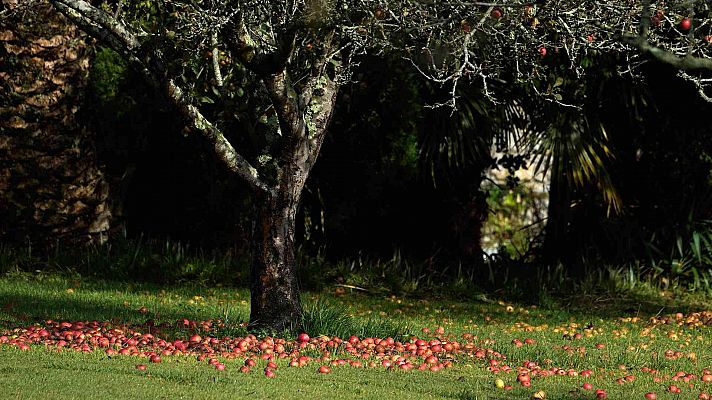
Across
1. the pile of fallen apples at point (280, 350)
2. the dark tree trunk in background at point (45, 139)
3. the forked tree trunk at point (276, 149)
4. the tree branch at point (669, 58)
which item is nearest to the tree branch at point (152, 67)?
the forked tree trunk at point (276, 149)

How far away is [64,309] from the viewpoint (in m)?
9.14

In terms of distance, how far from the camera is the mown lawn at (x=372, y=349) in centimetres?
620

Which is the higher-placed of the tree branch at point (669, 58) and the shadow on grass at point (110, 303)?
the tree branch at point (669, 58)

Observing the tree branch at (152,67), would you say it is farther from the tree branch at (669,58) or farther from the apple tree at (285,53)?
the tree branch at (669,58)

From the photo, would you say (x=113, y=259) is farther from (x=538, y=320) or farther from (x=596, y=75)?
(x=596, y=75)

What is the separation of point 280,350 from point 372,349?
70 centimetres

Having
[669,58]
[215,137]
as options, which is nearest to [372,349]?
Answer: [215,137]

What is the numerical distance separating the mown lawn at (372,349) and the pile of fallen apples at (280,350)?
0.03 metres

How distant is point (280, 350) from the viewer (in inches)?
284

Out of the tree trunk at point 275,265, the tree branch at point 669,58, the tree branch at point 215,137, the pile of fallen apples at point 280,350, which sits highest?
the tree branch at point 669,58

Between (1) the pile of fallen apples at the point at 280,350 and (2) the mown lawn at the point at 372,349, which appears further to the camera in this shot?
(1) the pile of fallen apples at the point at 280,350

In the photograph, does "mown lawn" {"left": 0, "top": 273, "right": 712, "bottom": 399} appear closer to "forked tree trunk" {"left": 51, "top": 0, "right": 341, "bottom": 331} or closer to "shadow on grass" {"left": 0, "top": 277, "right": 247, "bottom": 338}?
"shadow on grass" {"left": 0, "top": 277, "right": 247, "bottom": 338}

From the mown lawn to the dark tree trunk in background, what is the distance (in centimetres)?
85

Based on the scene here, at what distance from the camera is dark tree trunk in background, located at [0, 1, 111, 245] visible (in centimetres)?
1186
